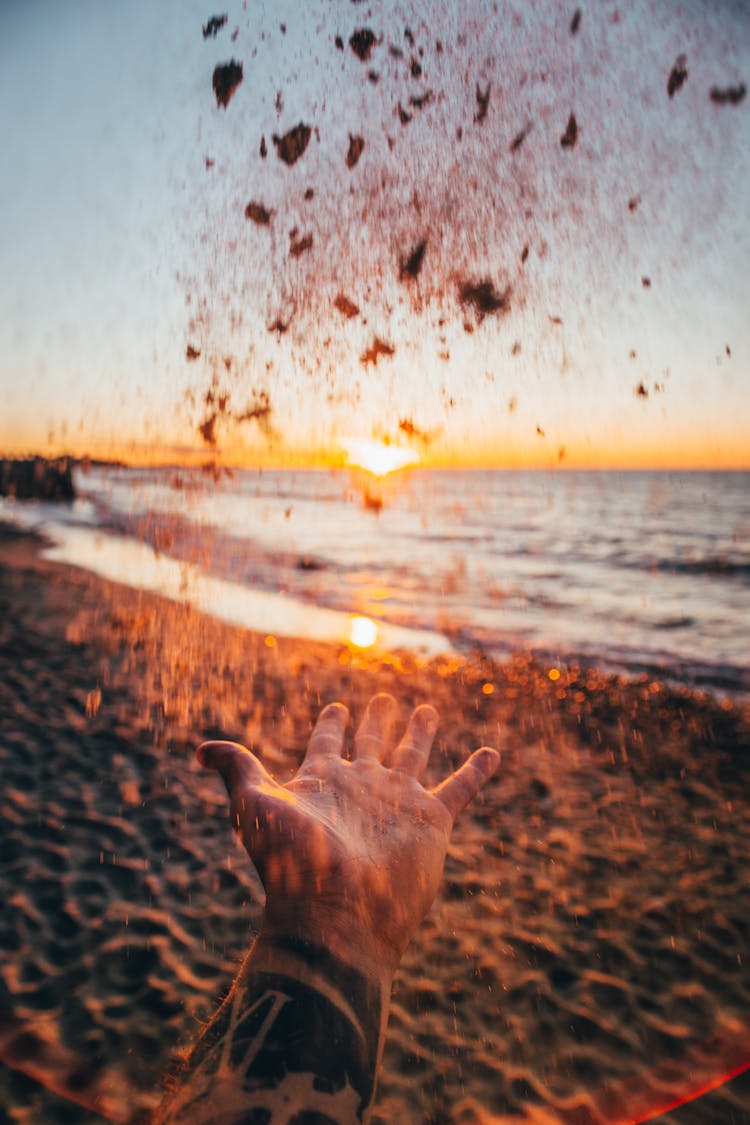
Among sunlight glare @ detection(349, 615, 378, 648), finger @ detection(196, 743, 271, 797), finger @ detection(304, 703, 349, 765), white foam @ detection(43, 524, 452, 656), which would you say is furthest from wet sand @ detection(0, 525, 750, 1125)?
white foam @ detection(43, 524, 452, 656)

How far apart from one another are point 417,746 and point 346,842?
27.0 inches

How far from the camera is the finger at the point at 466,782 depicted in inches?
Result: 83.7

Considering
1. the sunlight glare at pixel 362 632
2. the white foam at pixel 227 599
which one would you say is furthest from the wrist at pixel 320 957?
the sunlight glare at pixel 362 632

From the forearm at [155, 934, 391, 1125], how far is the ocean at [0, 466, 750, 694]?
10.3m

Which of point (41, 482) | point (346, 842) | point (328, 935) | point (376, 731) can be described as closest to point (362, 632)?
point (376, 731)

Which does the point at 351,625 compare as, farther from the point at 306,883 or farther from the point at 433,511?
the point at 433,511

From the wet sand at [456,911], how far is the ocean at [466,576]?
15.1 feet

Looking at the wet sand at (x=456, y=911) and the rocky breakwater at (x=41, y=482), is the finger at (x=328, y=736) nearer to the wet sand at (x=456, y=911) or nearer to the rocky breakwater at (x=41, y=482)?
the wet sand at (x=456, y=911)

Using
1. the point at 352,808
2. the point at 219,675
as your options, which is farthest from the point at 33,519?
the point at 352,808

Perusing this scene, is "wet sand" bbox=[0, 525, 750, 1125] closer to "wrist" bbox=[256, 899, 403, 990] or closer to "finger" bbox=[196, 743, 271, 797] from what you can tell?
"wrist" bbox=[256, 899, 403, 990]

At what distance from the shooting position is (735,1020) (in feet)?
10.7

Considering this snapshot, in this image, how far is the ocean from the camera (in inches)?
499

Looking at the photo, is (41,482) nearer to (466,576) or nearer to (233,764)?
(466,576)

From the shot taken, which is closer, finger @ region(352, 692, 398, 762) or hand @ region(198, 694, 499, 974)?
hand @ region(198, 694, 499, 974)
